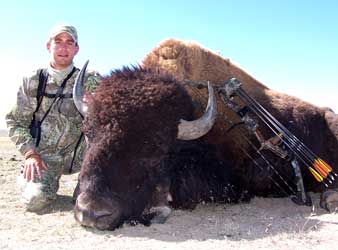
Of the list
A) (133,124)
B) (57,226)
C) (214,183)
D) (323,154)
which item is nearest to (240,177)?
(214,183)

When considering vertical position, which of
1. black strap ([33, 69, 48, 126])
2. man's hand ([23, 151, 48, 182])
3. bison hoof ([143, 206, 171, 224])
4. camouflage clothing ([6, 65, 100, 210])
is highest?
black strap ([33, 69, 48, 126])

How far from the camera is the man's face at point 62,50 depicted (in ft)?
22.5

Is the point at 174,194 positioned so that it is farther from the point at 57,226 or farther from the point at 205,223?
the point at 57,226

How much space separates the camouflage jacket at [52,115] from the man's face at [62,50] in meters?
0.13

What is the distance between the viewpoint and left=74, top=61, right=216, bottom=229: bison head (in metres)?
4.49

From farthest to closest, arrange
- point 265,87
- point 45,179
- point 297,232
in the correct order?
point 265,87 → point 45,179 → point 297,232

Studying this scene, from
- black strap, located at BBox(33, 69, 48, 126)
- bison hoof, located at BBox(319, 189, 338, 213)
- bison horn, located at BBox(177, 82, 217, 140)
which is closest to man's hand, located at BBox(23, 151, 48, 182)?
black strap, located at BBox(33, 69, 48, 126)

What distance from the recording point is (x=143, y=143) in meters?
4.77

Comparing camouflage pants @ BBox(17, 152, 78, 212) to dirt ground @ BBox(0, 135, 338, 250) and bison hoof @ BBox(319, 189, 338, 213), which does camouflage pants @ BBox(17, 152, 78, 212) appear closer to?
dirt ground @ BBox(0, 135, 338, 250)

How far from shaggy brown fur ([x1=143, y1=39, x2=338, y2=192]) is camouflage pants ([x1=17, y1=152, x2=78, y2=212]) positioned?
1.98m

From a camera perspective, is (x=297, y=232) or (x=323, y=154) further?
(x=323, y=154)

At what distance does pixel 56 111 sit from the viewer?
6.92 meters

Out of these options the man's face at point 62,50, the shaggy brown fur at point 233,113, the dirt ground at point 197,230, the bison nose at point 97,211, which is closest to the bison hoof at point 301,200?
the dirt ground at point 197,230

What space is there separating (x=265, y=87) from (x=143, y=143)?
364 centimetres
